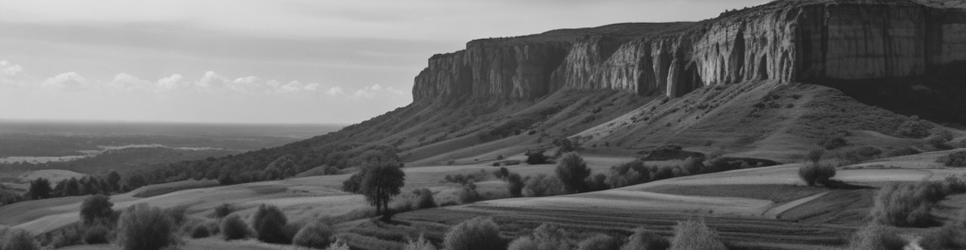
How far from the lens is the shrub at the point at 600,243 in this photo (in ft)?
165

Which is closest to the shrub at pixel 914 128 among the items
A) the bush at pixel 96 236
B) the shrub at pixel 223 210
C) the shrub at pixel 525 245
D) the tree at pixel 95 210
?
the shrub at pixel 525 245

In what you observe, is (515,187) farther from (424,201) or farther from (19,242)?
(19,242)

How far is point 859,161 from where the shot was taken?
9344 centimetres

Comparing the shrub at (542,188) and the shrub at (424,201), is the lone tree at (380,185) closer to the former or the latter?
the shrub at (424,201)

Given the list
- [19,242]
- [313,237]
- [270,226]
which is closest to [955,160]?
[313,237]

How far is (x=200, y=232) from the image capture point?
72688mm

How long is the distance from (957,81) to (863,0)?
68.6ft

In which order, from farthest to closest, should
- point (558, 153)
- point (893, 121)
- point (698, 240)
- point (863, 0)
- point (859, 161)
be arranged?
point (863, 0) → point (558, 153) → point (893, 121) → point (859, 161) → point (698, 240)

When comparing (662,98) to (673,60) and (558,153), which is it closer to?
(673,60)

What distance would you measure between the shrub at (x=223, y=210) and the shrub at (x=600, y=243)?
155 feet

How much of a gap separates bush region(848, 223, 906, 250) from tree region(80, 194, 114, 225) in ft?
241

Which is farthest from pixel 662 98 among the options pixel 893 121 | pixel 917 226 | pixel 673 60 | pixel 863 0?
pixel 917 226

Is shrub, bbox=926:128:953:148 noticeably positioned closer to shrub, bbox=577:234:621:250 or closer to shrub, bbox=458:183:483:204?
shrub, bbox=458:183:483:204

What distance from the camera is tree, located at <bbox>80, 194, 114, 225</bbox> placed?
8761 cm
